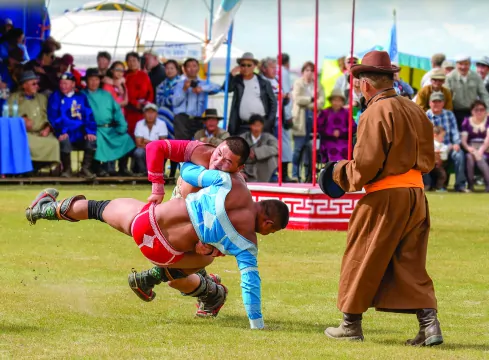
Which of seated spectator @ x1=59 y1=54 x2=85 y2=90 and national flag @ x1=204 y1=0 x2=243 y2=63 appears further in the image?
seated spectator @ x1=59 y1=54 x2=85 y2=90

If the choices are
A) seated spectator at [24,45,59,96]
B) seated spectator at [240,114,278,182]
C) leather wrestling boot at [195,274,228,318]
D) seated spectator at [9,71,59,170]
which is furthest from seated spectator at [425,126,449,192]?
leather wrestling boot at [195,274,228,318]

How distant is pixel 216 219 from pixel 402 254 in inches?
43.4

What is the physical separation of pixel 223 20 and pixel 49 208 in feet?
29.7

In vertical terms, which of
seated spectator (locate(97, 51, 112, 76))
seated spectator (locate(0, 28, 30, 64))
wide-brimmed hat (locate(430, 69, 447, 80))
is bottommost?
wide-brimmed hat (locate(430, 69, 447, 80))

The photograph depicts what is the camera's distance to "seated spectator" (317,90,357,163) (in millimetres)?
16766

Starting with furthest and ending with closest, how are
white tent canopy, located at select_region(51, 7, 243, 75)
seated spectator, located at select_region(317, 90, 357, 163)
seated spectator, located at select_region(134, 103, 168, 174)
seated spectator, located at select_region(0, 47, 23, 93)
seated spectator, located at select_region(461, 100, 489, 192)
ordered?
white tent canopy, located at select_region(51, 7, 243, 75), seated spectator, located at select_region(461, 100, 489, 192), seated spectator, located at select_region(134, 103, 168, 174), seated spectator, located at select_region(317, 90, 357, 163), seated spectator, located at select_region(0, 47, 23, 93)

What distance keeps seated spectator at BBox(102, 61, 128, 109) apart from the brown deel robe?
11.5 metres

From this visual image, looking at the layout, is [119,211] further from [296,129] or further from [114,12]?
[114,12]

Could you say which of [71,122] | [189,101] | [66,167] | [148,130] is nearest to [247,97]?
[189,101]

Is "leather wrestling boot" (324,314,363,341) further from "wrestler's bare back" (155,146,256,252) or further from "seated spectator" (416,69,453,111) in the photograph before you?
"seated spectator" (416,69,453,111)

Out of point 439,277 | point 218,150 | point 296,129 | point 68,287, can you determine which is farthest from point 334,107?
point 218,150

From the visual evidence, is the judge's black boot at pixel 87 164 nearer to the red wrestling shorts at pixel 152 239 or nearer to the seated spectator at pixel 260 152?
the seated spectator at pixel 260 152

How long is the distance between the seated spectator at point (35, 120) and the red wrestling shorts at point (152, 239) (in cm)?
992

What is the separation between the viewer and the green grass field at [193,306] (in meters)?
6.03
